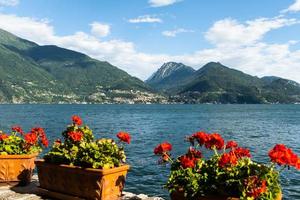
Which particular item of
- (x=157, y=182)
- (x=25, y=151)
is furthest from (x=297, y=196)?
(x=25, y=151)

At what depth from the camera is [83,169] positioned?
9.23 m

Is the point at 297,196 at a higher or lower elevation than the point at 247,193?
lower

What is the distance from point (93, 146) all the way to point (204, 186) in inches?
126

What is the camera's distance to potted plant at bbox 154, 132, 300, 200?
6750 millimetres

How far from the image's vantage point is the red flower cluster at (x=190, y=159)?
7.64 meters

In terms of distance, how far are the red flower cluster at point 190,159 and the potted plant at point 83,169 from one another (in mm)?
2026

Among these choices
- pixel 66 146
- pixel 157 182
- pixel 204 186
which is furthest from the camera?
pixel 157 182

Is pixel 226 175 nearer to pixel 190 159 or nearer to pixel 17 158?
pixel 190 159

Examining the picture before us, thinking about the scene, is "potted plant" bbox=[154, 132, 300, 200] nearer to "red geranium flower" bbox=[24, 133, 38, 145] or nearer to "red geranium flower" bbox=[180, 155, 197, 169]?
"red geranium flower" bbox=[180, 155, 197, 169]

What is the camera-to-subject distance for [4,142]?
1175 cm

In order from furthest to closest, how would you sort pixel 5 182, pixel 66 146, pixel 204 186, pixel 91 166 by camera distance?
1. pixel 5 182
2. pixel 66 146
3. pixel 91 166
4. pixel 204 186

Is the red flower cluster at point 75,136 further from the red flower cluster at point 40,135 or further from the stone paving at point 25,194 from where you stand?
→ the red flower cluster at point 40,135

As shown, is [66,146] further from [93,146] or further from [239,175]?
[239,175]

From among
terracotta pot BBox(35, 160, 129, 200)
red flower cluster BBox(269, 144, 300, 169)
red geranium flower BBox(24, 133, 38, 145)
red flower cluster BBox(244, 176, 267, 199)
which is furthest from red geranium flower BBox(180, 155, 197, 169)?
red geranium flower BBox(24, 133, 38, 145)
